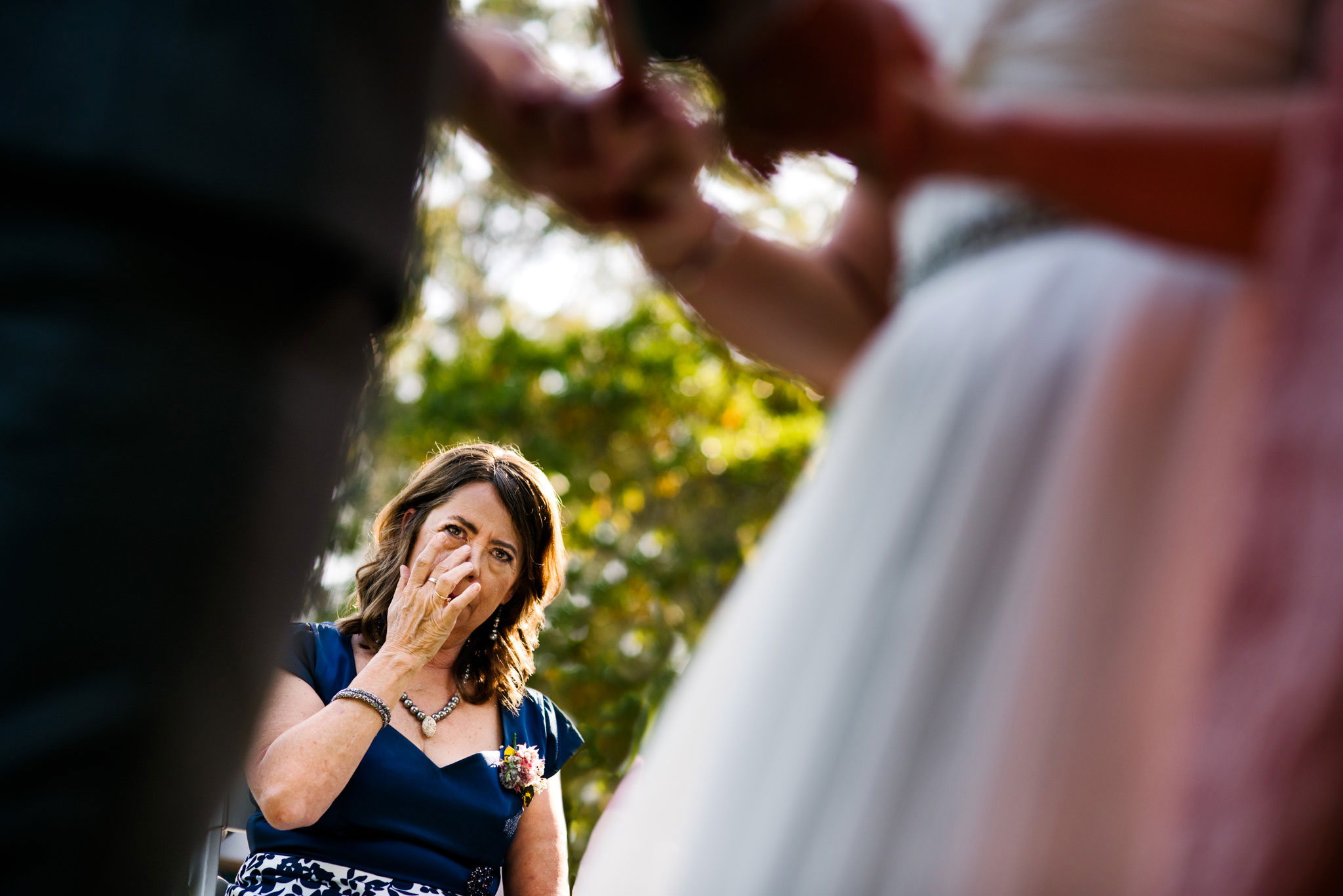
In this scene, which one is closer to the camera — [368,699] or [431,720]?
[368,699]

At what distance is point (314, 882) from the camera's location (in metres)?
2.05

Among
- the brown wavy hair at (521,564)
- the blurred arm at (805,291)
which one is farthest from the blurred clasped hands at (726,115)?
the brown wavy hair at (521,564)

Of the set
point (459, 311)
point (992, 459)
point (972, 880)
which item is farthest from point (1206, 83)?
point (459, 311)

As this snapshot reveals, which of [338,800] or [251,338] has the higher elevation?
[251,338]

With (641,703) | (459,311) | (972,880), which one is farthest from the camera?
(459,311)

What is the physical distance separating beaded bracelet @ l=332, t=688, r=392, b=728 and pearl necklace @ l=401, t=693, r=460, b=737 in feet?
0.39

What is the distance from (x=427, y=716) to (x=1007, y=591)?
5.98ft

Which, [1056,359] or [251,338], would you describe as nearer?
[251,338]

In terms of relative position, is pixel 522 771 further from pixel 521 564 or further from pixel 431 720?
pixel 521 564

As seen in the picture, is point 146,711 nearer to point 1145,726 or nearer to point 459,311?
point 1145,726

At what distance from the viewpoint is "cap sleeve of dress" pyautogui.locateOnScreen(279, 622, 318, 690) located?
88.8 inches

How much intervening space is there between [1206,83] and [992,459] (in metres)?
0.32

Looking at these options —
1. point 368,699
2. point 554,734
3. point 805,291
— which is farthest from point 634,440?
point 805,291

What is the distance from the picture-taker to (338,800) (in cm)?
211
